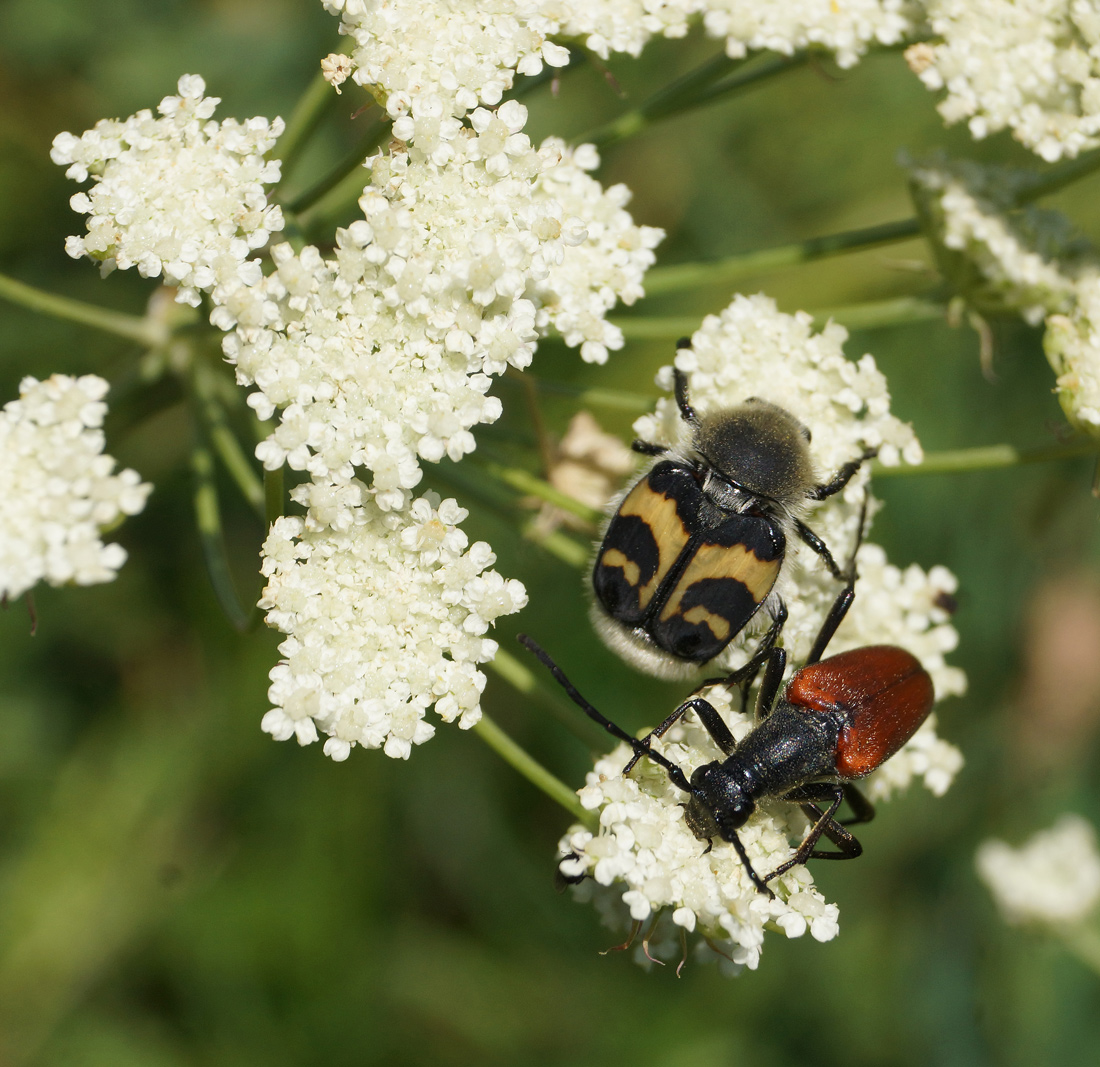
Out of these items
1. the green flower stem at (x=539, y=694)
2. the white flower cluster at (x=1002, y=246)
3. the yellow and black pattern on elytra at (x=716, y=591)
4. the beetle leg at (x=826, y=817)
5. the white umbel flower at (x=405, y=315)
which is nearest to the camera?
the white umbel flower at (x=405, y=315)

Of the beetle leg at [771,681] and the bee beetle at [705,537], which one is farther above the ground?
the bee beetle at [705,537]

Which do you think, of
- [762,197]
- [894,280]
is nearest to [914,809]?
[894,280]

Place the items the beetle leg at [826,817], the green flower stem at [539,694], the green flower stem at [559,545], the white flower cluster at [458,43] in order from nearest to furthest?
the white flower cluster at [458,43] < the beetle leg at [826,817] < the green flower stem at [539,694] < the green flower stem at [559,545]

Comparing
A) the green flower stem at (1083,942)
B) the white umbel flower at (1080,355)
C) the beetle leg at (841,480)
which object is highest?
the white umbel flower at (1080,355)

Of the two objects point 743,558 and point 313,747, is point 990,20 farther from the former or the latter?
point 313,747

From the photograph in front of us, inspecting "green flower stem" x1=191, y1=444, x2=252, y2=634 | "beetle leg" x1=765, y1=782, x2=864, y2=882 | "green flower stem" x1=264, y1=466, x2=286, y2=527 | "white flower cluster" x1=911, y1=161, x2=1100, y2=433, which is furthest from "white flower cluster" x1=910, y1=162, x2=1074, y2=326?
"green flower stem" x1=191, y1=444, x2=252, y2=634

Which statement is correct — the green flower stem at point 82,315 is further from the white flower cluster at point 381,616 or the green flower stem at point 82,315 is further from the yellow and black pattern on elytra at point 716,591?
the yellow and black pattern on elytra at point 716,591

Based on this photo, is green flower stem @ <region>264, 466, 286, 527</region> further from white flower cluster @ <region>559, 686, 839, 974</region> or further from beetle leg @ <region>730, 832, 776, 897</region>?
beetle leg @ <region>730, 832, 776, 897</region>

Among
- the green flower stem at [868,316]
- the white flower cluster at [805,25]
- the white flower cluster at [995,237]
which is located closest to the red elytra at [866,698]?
the green flower stem at [868,316]
